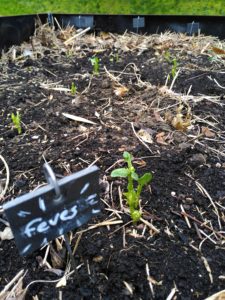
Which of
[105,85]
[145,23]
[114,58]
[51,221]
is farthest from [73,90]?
[145,23]

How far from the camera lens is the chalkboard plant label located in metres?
0.78

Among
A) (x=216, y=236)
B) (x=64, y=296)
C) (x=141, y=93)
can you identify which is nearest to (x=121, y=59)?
(x=141, y=93)

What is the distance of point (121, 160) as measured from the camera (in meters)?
1.62

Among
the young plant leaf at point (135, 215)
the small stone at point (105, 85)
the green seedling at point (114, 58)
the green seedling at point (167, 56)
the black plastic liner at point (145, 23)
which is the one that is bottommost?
the young plant leaf at point (135, 215)

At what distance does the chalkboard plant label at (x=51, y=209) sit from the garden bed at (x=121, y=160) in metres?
0.28

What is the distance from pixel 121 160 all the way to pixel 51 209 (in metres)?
0.82

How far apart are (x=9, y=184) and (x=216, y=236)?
102 centimetres

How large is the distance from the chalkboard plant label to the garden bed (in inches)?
11.1

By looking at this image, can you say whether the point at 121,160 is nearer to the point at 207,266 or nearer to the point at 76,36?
the point at 207,266

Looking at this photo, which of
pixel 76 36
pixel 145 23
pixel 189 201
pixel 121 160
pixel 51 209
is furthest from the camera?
pixel 145 23

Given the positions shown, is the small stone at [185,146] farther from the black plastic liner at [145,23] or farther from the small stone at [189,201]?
the black plastic liner at [145,23]

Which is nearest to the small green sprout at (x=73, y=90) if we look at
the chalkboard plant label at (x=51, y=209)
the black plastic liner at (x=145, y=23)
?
the chalkboard plant label at (x=51, y=209)

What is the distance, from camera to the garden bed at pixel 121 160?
115 cm

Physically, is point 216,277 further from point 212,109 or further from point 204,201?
point 212,109
